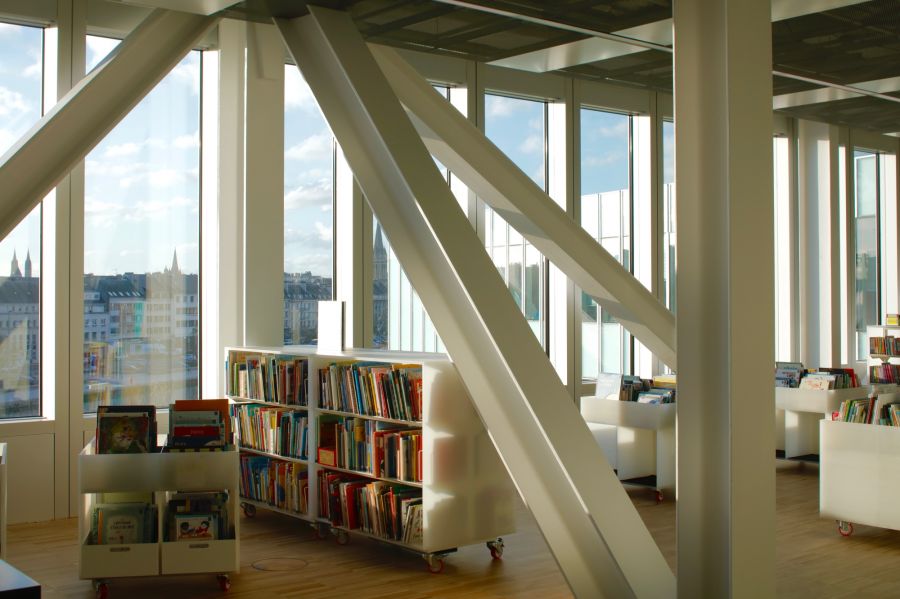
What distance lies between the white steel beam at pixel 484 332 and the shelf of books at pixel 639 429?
4004 millimetres

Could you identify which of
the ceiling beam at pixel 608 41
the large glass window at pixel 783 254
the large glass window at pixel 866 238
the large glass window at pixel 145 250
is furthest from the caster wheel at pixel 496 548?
the large glass window at pixel 866 238

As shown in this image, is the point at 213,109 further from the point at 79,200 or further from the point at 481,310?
the point at 481,310

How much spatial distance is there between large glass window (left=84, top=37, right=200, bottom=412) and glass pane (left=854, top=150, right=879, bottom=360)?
423 inches

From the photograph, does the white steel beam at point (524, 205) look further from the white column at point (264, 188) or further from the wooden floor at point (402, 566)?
the white column at point (264, 188)

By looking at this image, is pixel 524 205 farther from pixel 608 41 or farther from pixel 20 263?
pixel 20 263

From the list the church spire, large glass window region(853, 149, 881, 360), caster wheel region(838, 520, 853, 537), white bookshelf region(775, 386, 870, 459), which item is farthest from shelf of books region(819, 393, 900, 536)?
large glass window region(853, 149, 881, 360)

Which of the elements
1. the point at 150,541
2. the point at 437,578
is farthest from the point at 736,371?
the point at 150,541

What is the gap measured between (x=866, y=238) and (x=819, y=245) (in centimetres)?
167

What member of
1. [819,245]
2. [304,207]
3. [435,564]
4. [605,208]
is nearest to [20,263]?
[304,207]

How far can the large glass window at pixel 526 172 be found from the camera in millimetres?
11500

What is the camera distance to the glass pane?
15.5 m

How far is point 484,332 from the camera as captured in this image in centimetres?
532

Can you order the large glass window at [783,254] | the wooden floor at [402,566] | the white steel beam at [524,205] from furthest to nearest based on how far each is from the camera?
the large glass window at [783,254]
the white steel beam at [524,205]
the wooden floor at [402,566]

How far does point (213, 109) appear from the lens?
9539mm
